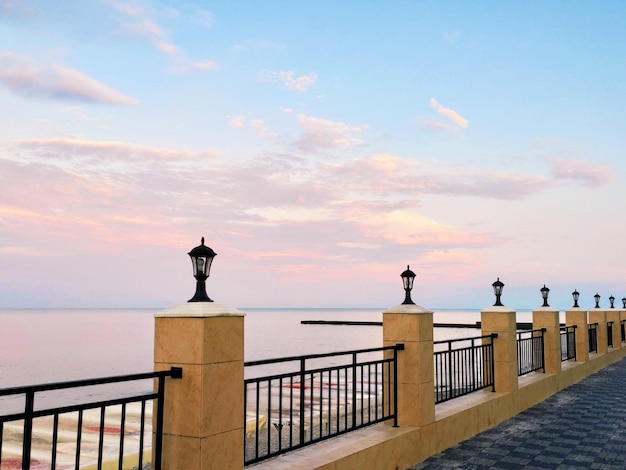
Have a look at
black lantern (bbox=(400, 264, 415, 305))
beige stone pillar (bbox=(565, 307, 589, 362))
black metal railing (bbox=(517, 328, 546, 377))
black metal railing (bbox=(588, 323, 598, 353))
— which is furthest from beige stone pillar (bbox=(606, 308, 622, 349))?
black lantern (bbox=(400, 264, 415, 305))

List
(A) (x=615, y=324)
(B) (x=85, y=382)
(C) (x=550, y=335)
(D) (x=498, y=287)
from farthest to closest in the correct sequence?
1. (A) (x=615, y=324)
2. (C) (x=550, y=335)
3. (D) (x=498, y=287)
4. (B) (x=85, y=382)

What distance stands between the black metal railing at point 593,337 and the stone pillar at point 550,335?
5.79m

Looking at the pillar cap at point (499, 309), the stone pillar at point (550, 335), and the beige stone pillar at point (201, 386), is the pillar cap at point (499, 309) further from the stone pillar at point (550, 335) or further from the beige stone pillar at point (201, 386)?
the beige stone pillar at point (201, 386)

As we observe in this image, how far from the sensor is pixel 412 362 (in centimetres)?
721

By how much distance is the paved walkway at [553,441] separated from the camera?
6.77m

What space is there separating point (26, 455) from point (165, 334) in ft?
4.41

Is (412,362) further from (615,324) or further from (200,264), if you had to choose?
(615,324)

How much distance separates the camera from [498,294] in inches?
422

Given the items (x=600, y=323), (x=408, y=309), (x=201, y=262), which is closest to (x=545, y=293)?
(x=600, y=323)

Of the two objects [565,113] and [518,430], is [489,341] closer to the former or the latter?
[518,430]

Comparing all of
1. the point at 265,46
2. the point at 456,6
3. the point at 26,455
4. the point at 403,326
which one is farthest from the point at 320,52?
the point at 26,455

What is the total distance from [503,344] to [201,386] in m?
7.44

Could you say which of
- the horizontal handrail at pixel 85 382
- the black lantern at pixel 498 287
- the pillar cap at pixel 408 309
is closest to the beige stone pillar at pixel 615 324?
the black lantern at pixel 498 287

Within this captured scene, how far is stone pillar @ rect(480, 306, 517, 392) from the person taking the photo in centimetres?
1002
